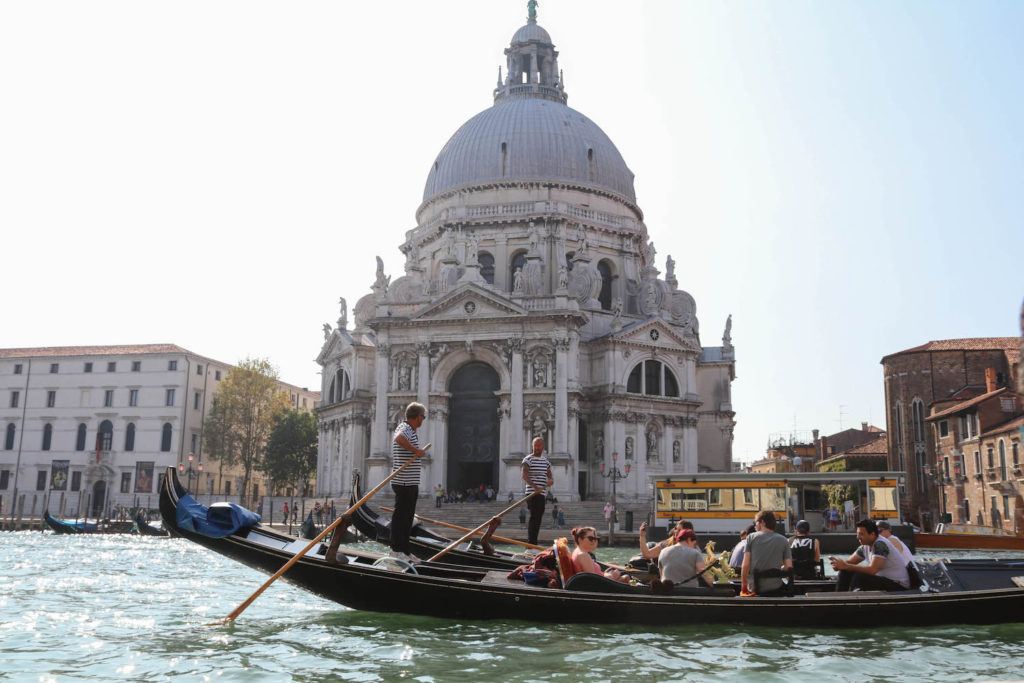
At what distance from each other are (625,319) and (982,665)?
32.9 metres

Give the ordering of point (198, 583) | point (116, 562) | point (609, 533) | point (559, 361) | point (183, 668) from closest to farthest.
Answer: point (183, 668) < point (198, 583) < point (116, 562) < point (609, 533) < point (559, 361)

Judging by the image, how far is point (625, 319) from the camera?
4038 cm

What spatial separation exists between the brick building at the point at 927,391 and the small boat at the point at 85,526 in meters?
32.1

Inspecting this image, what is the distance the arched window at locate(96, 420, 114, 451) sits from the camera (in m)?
50.1

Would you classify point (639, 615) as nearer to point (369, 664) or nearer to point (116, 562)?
point (369, 664)

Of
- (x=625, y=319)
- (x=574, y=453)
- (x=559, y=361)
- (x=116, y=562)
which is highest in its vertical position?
(x=625, y=319)

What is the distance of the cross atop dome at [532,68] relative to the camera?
163 feet

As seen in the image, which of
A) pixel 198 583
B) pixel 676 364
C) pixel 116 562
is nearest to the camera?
pixel 198 583

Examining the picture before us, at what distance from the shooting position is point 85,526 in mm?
35000

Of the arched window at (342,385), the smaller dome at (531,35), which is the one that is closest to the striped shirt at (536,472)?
the arched window at (342,385)

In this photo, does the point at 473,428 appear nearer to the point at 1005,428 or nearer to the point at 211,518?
the point at 1005,428

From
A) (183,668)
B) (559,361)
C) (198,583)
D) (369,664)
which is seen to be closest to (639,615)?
(369,664)

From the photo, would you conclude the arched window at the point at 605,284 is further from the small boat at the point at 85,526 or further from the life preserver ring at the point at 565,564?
the life preserver ring at the point at 565,564

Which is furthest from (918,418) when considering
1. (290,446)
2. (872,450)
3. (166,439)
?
(166,439)
